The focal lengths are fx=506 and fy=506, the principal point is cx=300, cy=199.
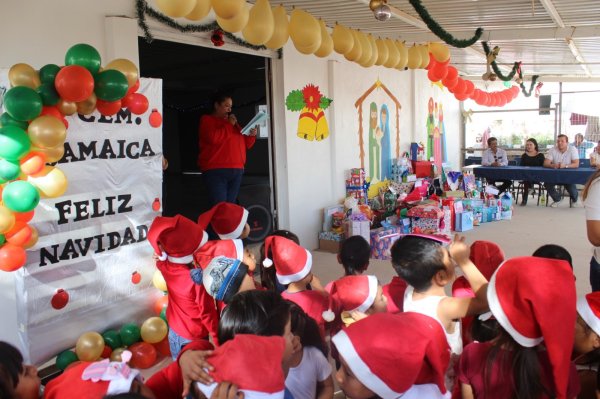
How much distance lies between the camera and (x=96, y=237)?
302cm

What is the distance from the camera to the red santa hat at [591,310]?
4.96 feet

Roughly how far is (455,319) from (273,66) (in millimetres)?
4108

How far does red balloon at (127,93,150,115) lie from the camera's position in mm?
2935

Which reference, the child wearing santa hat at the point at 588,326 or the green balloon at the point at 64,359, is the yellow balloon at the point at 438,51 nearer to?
the child wearing santa hat at the point at 588,326

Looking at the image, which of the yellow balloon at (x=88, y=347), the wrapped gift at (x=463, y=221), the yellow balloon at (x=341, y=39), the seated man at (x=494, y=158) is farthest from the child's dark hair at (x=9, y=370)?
the seated man at (x=494, y=158)

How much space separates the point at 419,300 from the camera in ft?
6.14

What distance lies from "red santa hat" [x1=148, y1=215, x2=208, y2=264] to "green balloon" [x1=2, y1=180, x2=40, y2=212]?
1.93 ft

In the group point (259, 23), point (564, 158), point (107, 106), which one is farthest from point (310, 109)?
point (564, 158)

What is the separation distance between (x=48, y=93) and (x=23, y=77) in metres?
0.14

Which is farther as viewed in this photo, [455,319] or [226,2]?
[226,2]

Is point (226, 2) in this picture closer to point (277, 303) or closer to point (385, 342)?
point (277, 303)

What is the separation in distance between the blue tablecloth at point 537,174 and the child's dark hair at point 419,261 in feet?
23.4

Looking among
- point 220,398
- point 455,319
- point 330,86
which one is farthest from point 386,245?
point 220,398

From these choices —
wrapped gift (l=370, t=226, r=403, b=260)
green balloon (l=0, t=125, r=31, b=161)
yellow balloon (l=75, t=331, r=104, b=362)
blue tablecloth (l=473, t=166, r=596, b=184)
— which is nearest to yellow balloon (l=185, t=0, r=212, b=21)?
green balloon (l=0, t=125, r=31, b=161)
